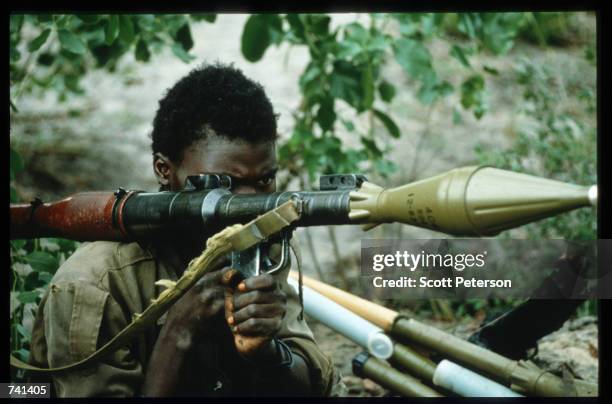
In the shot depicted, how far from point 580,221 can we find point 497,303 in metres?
0.50

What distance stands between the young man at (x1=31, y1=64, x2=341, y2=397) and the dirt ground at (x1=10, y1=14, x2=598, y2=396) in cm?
169

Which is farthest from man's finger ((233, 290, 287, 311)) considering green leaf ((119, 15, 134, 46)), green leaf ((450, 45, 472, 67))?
green leaf ((450, 45, 472, 67))

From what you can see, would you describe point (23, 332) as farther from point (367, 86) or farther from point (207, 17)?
point (367, 86)

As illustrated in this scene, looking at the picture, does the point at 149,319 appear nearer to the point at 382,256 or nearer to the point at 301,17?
the point at 382,256

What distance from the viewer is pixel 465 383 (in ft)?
7.13

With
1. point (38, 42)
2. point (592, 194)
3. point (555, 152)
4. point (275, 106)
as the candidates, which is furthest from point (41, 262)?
point (555, 152)

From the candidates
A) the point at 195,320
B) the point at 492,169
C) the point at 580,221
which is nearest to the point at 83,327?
the point at 195,320

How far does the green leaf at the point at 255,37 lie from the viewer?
2727 millimetres

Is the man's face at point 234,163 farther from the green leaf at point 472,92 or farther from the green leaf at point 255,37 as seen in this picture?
the green leaf at point 472,92

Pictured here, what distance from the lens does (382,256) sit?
2.19 meters

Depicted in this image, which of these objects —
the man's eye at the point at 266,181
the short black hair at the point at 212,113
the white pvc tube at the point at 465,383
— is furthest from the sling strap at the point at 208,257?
the white pvc tube at the point at 465,383

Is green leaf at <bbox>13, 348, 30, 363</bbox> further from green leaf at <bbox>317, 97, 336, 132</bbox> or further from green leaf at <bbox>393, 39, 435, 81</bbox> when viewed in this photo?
green leaf at <bbox>393, 39, 435, 81</bbox>

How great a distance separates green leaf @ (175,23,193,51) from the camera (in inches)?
117

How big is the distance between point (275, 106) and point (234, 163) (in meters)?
2.19
